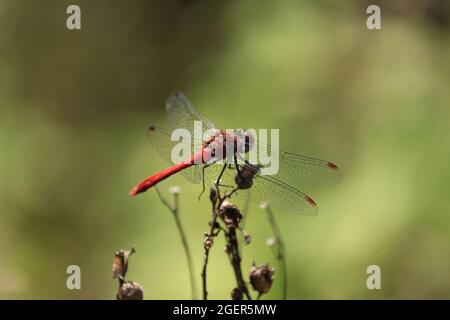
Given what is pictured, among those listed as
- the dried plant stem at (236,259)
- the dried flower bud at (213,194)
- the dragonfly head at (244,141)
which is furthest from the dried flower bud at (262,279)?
the dragonfly head at (244,141)

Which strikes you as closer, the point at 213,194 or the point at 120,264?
the point at 120,264

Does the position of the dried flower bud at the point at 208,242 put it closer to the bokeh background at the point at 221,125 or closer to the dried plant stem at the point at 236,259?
the dried plant stem at the point at 236,259

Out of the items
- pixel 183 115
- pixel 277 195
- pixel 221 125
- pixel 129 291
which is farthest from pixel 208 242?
pixel 221 125

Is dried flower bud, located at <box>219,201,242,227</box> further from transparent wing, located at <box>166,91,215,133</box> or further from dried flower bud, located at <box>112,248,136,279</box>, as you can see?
transparent wing, located at <box>166,91,215,133</box>

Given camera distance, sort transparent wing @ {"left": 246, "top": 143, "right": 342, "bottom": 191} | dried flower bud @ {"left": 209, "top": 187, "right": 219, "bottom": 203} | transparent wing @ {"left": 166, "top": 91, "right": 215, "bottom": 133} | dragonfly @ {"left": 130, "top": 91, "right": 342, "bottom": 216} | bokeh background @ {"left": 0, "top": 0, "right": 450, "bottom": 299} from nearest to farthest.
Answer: dried flower bud @ {"left": 209, "top": 187, "right": 219, "bottom": 203} → dragonfly @ {"left": 130, "top": 91, "right": 342, "bottom": 216} → transparent wing @ {"left": 246, "top": 143, "right": 342, "bottom": 191} → transparent wing @ {"left": 166, "top": 91, "right": 215, "bottom": 133} → bokeh background @ {"left": 0, "top": 0, "right": 450, "bottom": 299}

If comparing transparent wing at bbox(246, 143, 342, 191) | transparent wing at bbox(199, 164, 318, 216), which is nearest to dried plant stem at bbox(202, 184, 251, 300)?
transparent wing at bbox(199, 164, 318, 216)

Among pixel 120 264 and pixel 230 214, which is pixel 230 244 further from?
pixel 120 264

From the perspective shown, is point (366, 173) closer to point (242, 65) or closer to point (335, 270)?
point (335, 270)
